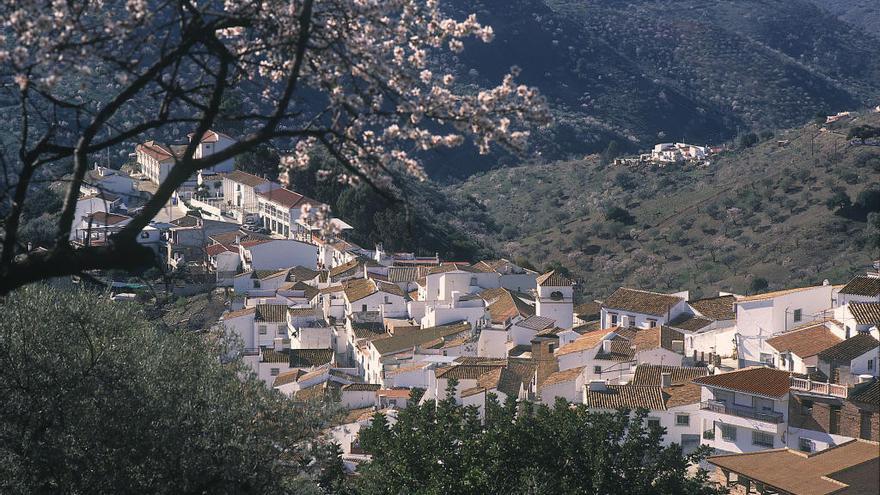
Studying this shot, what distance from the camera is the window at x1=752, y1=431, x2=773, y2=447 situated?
24.5 m

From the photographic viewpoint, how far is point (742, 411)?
2492 centimetres

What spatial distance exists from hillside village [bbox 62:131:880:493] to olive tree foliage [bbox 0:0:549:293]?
7.58m

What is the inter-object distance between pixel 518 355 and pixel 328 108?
93.5 ft

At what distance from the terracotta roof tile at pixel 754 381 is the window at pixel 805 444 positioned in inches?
35.3

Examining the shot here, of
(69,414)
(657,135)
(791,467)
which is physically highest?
(657,135)

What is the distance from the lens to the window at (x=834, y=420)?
77.5ft

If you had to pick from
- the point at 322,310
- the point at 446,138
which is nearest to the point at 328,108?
the point at 446,138

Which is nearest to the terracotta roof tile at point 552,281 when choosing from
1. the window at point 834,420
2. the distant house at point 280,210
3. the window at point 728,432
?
the distant house at point 280,210

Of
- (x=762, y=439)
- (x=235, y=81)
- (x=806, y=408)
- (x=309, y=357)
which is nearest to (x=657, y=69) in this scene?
(x=309, y=357)

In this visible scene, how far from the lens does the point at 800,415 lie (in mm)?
24234

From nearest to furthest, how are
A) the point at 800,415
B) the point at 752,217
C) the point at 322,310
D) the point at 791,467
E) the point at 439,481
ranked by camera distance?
1. the point at 439,481
2. the point at 791,467
3. the point at 800,415
4. the point at 322,310
5. the point at 752,217

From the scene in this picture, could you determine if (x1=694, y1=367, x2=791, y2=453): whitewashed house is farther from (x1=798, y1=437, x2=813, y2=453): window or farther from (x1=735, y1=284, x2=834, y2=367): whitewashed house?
(x1=735, y1=284, x2=834, y2=367): whitewashed house

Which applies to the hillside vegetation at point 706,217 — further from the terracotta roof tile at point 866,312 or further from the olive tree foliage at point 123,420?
the olive tree foliage at point 123,420

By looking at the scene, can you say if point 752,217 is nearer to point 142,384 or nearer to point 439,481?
point 439,481
